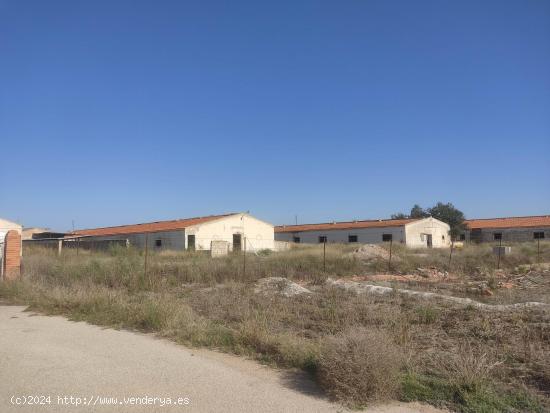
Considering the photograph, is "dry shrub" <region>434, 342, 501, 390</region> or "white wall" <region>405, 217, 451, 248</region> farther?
"white wall" <region>405, 217, 451, 248</region>

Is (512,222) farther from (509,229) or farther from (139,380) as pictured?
(139,380)

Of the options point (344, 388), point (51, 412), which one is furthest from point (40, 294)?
point (344, 388)

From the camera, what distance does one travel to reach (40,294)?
1340 centimetres

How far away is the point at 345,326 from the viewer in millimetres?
9039

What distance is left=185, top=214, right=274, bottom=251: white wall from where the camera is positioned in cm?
4353

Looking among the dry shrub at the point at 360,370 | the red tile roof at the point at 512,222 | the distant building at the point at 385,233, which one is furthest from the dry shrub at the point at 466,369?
the red tile roof at the point at 512,222

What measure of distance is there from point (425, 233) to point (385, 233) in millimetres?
5649

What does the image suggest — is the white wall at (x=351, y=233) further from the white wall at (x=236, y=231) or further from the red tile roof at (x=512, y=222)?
the red tile roof at (x=512, y=222)

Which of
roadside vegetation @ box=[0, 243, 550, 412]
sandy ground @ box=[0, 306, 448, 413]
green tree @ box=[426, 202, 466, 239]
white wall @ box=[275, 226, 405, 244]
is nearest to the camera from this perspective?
sandy ground @ box=[0, 306, 448, 413]

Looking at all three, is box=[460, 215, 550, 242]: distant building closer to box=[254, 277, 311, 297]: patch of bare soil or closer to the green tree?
the green tree

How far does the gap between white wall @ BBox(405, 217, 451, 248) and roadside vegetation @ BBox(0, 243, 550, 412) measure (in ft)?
107

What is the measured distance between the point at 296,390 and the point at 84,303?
7299 millimetres

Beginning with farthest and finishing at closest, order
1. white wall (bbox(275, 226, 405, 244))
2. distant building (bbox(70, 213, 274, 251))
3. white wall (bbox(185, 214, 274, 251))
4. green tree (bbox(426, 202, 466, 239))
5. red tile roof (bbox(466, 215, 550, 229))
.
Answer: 1. green tree (bbox(426, 202, 466, 239))
2. red tile roof (bbox(466, 215, 550, 229))
3. white wall (bbox(275, 226, 405, 244))
4. white wall (bbox(185, 214, 274, 251))
5. distant building (bbox(70, 213, 274, 251))

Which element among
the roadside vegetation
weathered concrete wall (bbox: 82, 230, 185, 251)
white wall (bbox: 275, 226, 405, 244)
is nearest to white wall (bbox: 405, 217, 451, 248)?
white wall (bbox: 275, 226, 405, 244)
